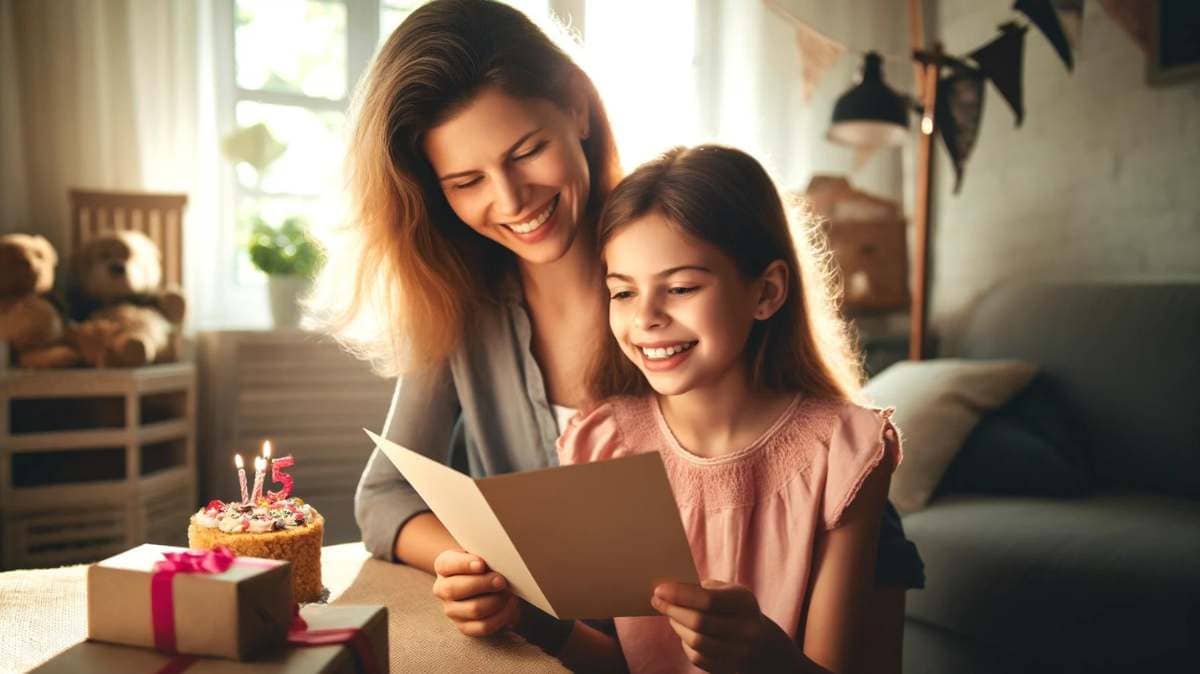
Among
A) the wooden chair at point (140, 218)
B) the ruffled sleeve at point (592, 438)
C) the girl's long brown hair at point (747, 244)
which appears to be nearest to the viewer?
the girl's long brown hair at point (747, 244)

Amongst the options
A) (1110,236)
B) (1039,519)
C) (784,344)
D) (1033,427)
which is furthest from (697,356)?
(1110,236)

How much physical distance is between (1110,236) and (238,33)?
296 centimetres

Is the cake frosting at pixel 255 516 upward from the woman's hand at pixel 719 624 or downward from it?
upward

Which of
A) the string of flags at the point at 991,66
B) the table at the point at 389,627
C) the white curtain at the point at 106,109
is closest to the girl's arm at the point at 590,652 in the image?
the table at the point at 389,627

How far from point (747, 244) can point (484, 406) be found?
49cm

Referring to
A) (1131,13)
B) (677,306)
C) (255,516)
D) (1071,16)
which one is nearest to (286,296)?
(255,516)

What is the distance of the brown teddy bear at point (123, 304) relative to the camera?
7.75 feet

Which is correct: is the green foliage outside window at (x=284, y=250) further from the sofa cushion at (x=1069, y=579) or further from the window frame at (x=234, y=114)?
the sofa cushion at (x=1069, y=579)

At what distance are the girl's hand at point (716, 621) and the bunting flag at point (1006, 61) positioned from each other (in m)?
1.97

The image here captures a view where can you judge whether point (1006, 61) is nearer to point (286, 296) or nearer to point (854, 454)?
point (854, 454)

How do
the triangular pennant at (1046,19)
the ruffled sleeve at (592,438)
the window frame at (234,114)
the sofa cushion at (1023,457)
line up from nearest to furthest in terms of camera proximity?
the ruffled sleeve at (592,438) < the sofa cushion at (1023,457) < the triangular pennant at (1046,19) < the window frame at (234,114)

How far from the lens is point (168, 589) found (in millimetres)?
593

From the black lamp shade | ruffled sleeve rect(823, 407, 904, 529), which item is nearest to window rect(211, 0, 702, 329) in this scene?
the black lamp shade

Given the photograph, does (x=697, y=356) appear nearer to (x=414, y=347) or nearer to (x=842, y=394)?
(x=842, y=394)
